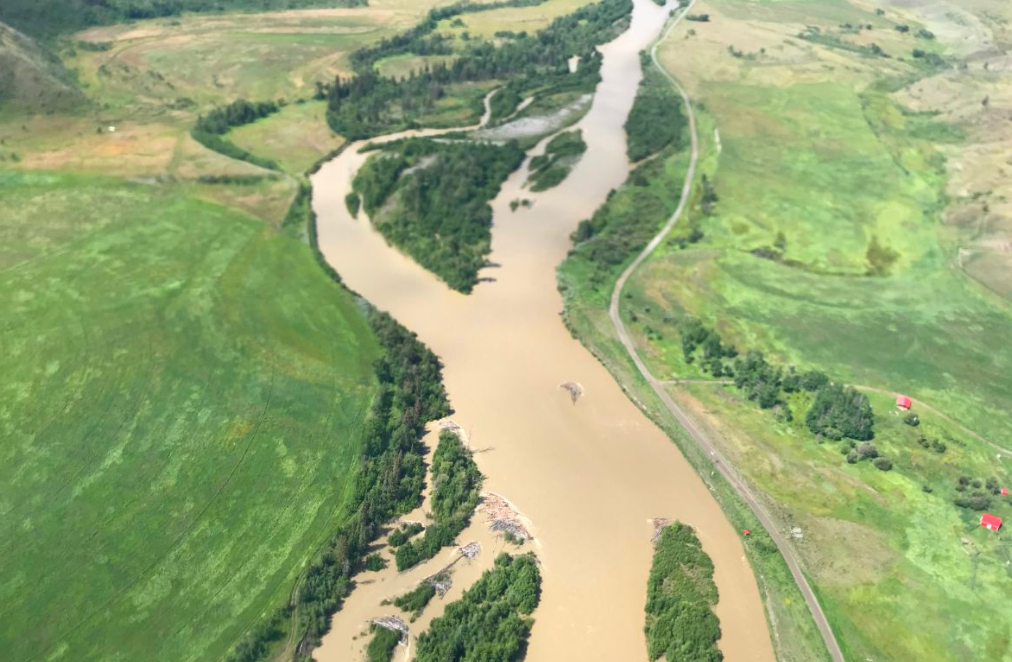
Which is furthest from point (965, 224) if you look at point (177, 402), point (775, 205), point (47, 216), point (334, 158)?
point (47, 216)

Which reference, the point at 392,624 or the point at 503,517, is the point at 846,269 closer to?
the point at 503,517

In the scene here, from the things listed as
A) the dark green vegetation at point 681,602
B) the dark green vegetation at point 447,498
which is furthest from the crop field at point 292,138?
the dark green vegetation at point 681,602

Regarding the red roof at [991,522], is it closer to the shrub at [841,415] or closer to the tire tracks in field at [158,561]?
the shrub at [841,415]

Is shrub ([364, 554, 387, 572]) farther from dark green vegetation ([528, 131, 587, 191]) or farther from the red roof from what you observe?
dark green vegetation ([528, 131, 587, 191])

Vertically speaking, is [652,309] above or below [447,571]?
above

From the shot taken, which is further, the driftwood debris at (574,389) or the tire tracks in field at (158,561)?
the driftwood debris at (574,389)

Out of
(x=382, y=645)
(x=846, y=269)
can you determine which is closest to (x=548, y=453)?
(x=382, y=645)
